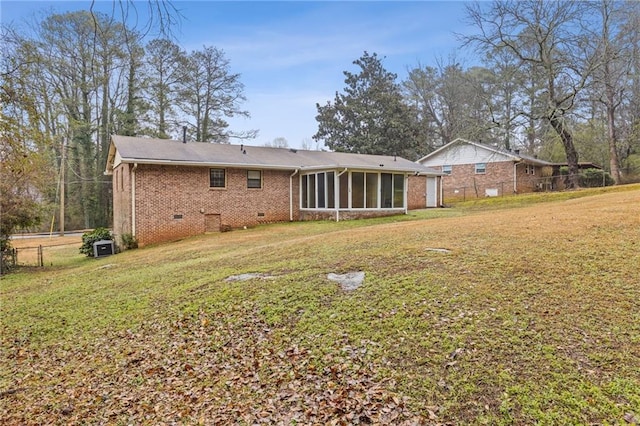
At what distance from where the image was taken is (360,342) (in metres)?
4.10

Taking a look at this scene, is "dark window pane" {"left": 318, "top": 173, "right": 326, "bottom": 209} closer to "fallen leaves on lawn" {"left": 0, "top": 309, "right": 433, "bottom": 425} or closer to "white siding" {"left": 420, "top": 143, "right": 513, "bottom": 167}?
"fallen leaves on lawn" {"left": 0, "top": 309, "right": 433, "bottom": 425}

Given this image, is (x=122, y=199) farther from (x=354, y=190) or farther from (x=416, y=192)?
(x=416, y=192)

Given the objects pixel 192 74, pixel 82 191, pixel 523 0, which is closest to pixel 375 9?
pixel 523 0

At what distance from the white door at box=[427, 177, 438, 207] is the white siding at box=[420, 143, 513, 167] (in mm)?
5380

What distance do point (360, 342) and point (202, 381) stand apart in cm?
169

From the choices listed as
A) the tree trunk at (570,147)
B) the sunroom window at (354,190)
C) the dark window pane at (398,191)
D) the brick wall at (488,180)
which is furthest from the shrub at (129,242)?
the brick wall at (488,180)

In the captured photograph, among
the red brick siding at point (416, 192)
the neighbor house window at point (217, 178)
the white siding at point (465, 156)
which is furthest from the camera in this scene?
the white siding at point (465, 156)

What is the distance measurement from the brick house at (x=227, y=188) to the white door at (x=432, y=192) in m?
5.80

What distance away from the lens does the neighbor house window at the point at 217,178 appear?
16.2m

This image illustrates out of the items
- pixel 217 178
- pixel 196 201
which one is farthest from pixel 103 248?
pixel 217 178

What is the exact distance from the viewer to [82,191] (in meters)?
29.2

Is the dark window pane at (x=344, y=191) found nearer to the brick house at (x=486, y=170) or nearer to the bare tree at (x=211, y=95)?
the brick house at (x=486, y=170)

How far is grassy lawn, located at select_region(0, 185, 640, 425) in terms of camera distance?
3170 mm

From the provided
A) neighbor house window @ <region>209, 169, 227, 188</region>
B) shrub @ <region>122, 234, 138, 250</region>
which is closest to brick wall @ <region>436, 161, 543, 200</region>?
neighbor house window @ <region>209, 169, 227, 188</region>
